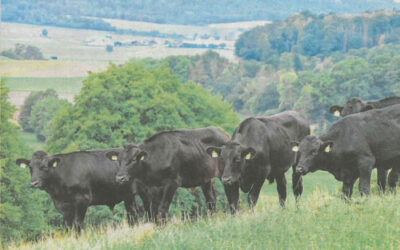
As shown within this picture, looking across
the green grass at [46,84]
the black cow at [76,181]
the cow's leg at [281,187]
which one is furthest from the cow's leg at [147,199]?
the green grass at [46,84]

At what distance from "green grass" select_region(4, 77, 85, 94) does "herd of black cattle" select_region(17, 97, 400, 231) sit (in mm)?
114540

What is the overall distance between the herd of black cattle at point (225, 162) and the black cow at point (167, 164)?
2cm

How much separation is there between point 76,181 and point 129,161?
1936 millimetres

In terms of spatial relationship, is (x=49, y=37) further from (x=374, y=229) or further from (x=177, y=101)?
(x=374, y=229)

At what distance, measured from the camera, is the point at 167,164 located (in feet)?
50.8

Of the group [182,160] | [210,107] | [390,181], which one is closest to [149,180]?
[182,160]

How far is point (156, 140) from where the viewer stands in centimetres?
1582

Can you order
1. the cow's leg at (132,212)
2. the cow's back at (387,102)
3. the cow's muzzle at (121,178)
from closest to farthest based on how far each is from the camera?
the cow's muzzle at (121,178), the cow's leg at (132,212), the cow's back at (387,102)

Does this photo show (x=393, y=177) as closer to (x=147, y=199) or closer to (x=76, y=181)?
(x=147, y=199)

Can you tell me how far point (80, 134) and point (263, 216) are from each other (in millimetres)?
30274

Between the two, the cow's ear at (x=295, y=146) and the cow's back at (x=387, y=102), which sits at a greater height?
the cow's back at (x=387, y=102)

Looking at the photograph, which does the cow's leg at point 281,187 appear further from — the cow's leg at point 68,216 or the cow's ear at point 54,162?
the cow's ear at point 54,162

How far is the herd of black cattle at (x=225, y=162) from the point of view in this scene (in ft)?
47.0

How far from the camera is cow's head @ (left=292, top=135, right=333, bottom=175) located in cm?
1420
